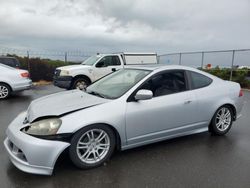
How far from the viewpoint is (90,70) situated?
10.8 metres

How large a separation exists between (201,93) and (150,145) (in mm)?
1344

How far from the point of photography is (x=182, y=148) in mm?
4168

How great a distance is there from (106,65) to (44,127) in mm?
8273

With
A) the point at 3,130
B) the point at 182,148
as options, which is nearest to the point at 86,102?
the point at 182,148

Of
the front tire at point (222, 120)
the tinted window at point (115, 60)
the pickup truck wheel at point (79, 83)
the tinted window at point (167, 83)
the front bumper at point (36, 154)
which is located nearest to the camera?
the front bumper at point (36, 154)

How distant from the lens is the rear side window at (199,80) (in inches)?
173

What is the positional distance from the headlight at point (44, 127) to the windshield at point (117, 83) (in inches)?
38.1

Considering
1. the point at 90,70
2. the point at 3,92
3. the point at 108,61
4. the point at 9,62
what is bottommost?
the point at 3,92

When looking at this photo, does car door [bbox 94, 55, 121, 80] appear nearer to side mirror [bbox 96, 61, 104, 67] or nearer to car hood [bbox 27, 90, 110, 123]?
side mirror [bbox 96, 61, 104, 67]

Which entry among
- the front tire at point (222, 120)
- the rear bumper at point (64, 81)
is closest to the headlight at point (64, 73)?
the rear bumper at point (64, 81)

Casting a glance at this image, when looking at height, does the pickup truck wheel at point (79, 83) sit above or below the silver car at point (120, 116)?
below

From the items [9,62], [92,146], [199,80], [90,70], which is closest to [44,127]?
[92,146]

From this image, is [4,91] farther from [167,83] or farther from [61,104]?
[167,83]

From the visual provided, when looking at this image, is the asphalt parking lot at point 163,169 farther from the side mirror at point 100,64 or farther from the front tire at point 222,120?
the side mirror at point 100,64
